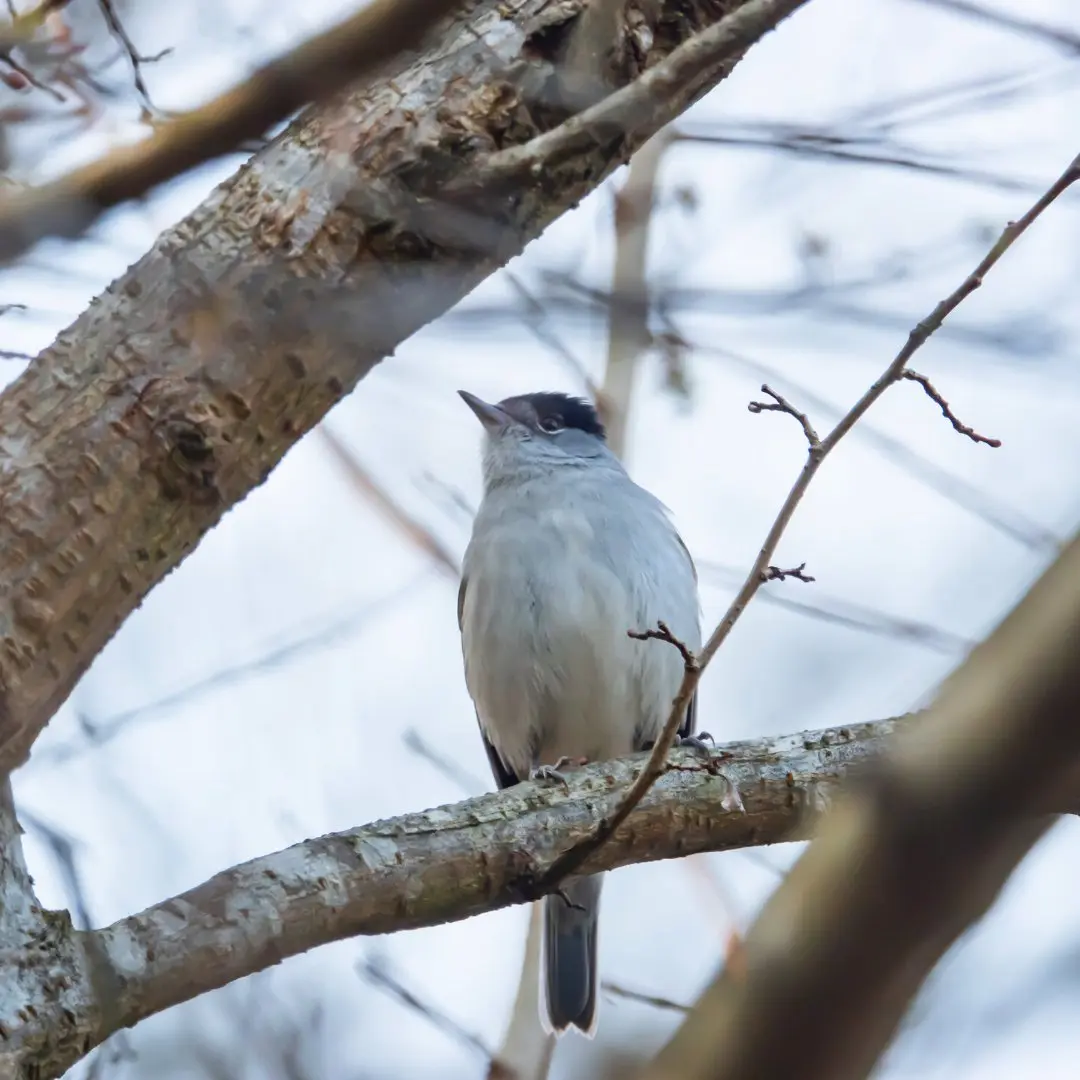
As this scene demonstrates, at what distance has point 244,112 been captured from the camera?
1.89 metres

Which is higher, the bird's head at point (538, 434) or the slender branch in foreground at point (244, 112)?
the bird's head at point (538, 434)

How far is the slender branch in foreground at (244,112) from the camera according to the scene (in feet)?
6.18

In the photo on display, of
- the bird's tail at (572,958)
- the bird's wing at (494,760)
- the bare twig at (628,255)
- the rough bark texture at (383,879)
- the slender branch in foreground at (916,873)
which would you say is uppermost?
the bare twig at (628,255)

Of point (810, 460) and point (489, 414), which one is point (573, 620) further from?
point (810, 460)

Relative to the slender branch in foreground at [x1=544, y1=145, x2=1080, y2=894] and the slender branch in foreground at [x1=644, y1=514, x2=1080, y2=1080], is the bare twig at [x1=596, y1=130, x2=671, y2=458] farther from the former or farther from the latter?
the slender branch in foreground at [x1=644, y1=514, x2=1080, y2=1080]

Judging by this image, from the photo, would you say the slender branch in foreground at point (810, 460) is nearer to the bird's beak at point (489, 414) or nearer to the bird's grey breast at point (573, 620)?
the bird's grey breast at point (573, 620)

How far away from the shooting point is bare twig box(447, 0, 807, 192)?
2.51 metres

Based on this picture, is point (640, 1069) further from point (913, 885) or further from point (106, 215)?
point (106, 215)

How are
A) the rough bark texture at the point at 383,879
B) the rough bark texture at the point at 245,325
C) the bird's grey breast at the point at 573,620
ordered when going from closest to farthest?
the rough bark texture at the point at 383,879
the rough bark texture at the point at 245,325
the bird's grey breast at the point at 573,620

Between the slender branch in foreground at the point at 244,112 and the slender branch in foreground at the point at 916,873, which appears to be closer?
the slender branch in foreground at the point at 916,873

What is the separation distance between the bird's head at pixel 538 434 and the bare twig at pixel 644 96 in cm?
315

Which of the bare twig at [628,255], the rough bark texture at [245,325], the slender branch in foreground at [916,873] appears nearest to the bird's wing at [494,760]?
the bare twig at [628,255]

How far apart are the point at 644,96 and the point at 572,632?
2.90 meters

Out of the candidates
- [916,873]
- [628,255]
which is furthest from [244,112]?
[628,255]
